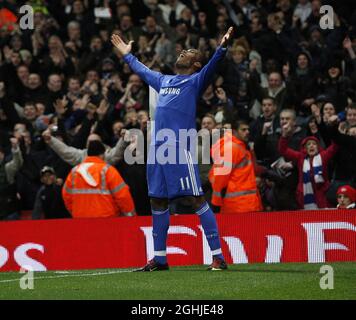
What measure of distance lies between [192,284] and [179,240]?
3708 millimetres

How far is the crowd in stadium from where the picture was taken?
15.3 metres

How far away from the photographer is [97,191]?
14547 millimetres

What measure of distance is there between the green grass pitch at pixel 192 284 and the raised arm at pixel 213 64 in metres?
2.10

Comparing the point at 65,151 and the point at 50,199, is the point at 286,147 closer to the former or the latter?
the point at 65,151

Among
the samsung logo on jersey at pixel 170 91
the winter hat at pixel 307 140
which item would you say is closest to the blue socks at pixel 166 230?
the samsung logo on jersey at pixel 170 91

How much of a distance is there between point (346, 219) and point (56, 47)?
8.89m

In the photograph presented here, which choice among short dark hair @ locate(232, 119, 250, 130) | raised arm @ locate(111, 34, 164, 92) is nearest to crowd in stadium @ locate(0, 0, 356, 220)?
short dark hair @ locate(232, 119, 250, 130)

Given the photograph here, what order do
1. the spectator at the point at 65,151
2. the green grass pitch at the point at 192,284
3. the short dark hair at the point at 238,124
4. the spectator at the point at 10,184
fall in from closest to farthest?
the green grass pitch at the point at 192,284, the short dark hair at the point at 238,124, the spectator at the point at 65,151, the spectator at the point at 10,184

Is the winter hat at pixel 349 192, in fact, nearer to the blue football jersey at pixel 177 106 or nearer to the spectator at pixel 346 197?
the spectator at pixel 346 197

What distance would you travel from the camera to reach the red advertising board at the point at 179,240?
1335 centimetres

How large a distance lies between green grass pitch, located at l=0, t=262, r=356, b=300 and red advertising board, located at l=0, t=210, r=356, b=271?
1.31 metres

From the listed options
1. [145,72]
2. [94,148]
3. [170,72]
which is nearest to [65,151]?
[94,148]

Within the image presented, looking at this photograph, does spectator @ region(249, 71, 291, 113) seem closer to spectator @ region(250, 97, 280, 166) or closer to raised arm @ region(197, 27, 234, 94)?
spectator @ region(250, 97, 280, 166)

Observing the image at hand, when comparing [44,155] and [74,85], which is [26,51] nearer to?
[74,85]
